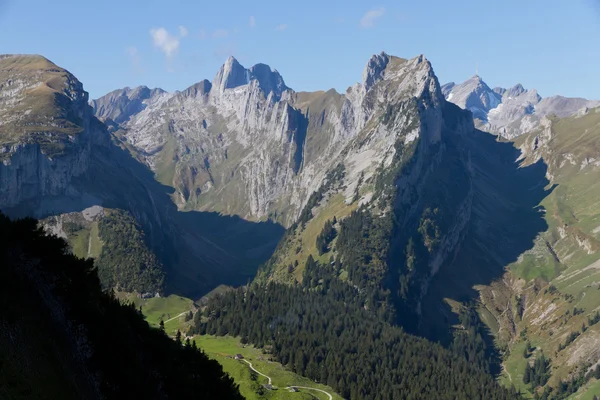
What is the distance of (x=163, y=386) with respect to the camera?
68375 millimetres

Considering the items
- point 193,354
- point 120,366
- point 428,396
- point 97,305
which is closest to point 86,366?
point 120,366

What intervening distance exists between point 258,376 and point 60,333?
364 ft

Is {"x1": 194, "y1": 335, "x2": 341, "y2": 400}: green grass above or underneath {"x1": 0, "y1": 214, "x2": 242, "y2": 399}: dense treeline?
underneath

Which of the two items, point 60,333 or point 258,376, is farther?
point 258,376

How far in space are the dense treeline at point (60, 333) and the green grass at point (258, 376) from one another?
79.8m

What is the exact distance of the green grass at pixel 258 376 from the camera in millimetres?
146500

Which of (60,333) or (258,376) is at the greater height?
(60,333)

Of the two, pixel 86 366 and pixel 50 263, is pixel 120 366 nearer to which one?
pixel 86 366

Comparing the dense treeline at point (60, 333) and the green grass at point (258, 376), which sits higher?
the dense treeline at point (60, 333)

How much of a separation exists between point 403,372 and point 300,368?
3684 centimetres

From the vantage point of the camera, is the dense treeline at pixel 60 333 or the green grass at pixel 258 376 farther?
the green grass at pixel 258 376

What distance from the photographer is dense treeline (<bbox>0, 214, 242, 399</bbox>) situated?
4809 centimetres

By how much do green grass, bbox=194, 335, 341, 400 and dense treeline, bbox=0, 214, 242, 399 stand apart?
79.8 meters

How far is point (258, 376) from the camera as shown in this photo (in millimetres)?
159000
